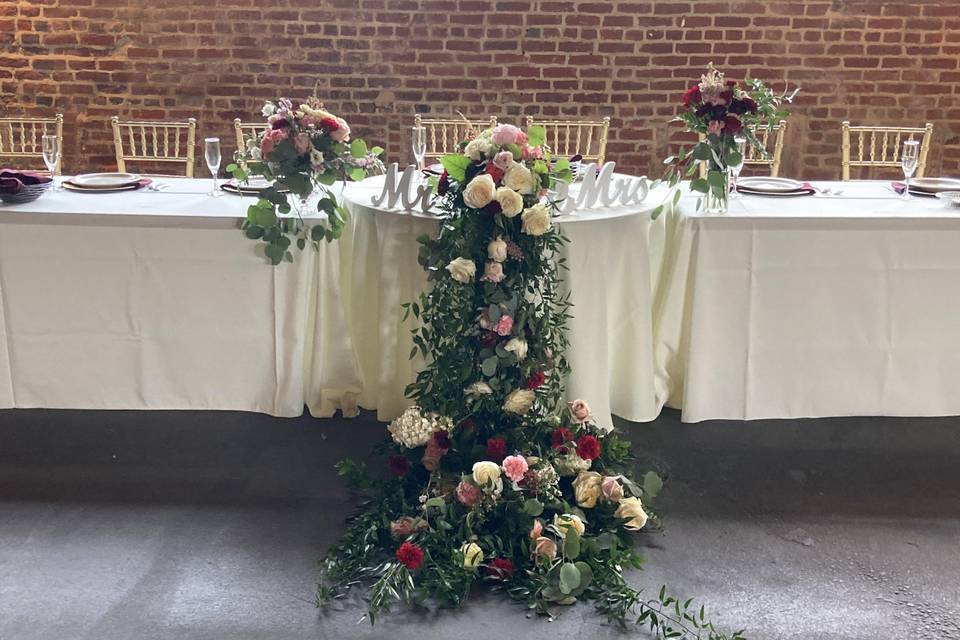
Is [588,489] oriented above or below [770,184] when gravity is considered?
below

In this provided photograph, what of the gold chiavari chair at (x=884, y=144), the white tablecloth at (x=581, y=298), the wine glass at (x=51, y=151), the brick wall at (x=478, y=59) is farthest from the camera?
the brick wall at (x=478, y=59)

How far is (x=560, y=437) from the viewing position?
2512 millimetres

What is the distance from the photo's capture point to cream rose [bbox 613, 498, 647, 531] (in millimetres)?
2406

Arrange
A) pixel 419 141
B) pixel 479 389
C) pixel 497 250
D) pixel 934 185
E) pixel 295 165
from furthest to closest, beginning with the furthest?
pixel 934 185 → pixel 419 141 → pixel 295 165 → pixel 479 389 → pixel 497 250

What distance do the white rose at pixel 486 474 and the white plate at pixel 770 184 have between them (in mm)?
1401

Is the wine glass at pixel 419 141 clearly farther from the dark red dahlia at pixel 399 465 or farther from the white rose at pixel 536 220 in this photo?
the dark red dahlia at pixel 399 465

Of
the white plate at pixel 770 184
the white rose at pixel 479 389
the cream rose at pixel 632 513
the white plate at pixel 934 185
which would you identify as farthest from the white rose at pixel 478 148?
the white plate at pixel 934 185

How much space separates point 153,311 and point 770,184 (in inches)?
78.4

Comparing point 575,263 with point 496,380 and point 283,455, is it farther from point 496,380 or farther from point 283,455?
point 283,455

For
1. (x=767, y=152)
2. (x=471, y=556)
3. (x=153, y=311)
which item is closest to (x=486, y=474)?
(x=471, y=556)

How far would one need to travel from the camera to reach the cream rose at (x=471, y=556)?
7.32 feet

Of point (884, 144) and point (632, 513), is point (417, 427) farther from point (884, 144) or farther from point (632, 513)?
point (884, 144)

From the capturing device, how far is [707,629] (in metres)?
2.10

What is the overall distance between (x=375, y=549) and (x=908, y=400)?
1660 millimetres
